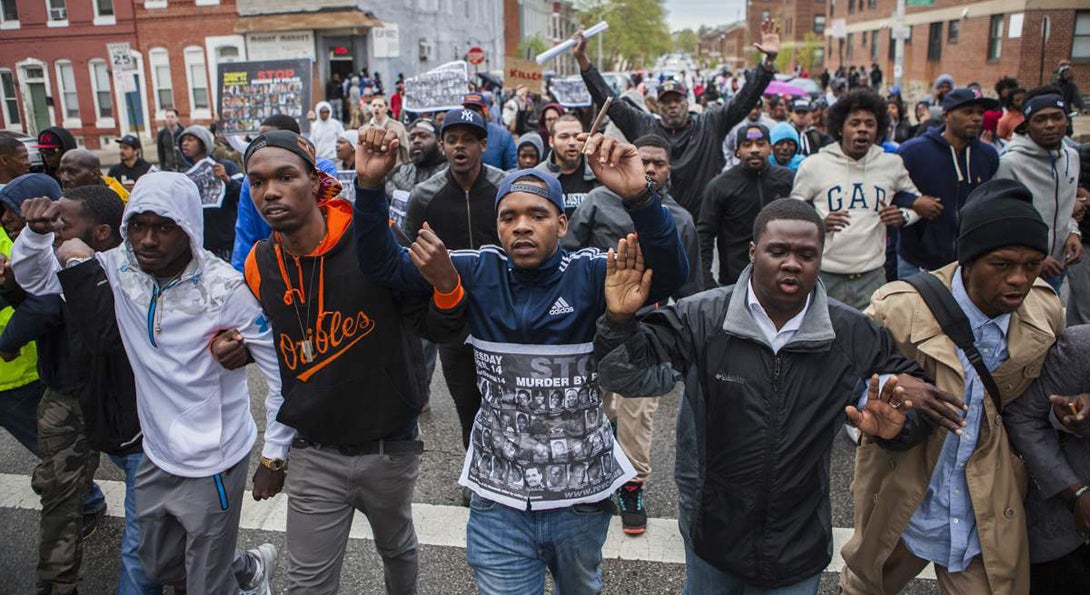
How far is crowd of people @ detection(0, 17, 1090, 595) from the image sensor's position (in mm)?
2553

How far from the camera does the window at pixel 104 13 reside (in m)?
30.4

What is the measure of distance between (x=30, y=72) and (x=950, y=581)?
38139mm

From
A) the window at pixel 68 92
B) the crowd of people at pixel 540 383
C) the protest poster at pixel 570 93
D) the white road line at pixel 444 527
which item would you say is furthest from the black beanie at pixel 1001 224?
the window at pixel 68 92

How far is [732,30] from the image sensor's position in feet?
450

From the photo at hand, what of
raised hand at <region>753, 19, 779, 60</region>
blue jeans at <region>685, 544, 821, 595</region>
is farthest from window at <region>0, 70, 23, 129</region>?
blue jeans at <region>685, 544, 821, 595</region>

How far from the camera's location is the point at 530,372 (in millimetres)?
2666

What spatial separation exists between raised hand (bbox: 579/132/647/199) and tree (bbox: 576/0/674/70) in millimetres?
71183

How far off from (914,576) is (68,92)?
1445 inches

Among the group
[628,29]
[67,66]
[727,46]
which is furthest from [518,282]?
[727,46]

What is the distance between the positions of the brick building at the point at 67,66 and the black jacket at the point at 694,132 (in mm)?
29506

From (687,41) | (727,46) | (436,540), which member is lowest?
Result: (436,540)

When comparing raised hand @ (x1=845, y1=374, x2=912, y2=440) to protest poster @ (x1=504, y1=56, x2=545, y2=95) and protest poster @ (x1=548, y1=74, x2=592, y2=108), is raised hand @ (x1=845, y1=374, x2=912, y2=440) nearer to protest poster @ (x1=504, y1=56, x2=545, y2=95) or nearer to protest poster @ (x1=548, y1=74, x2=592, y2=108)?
protest poster @ (x1=548, y1=74, x2=592, y2=108)

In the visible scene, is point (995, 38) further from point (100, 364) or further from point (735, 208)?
point (100, 364)

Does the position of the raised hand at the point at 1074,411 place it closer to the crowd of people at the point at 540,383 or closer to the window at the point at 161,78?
the crowd of people at the point at 540,383
